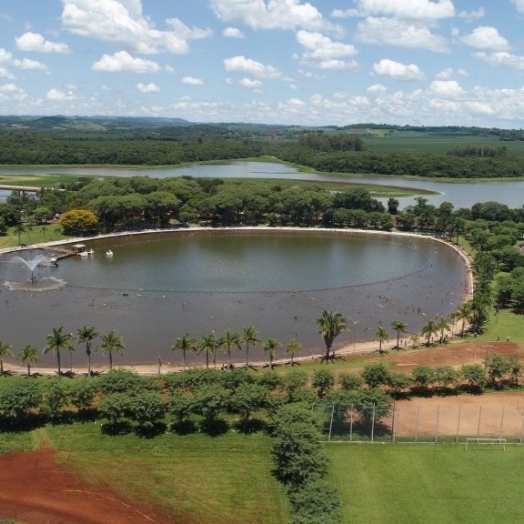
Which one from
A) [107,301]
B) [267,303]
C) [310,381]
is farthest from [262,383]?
[107,301]

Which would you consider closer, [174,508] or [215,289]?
[174,508]

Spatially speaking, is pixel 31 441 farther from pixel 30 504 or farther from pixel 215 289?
pixel 215 289

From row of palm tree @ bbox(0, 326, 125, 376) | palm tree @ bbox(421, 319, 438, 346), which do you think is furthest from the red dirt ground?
palm tree @ bbox(421, 319, 438, 346)

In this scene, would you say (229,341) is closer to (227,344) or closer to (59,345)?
(227,344)

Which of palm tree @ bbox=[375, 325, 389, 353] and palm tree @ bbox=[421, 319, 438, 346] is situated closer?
palm tree @ bbox=[375, 325, 389, 353]

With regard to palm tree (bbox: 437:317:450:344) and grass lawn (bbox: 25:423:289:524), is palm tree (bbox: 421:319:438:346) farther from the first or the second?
grass lawn (bbox: 25:423:289:524)

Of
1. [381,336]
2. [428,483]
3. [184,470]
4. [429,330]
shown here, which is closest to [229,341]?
[381,336]
